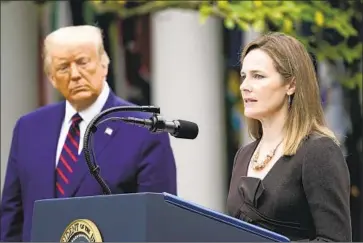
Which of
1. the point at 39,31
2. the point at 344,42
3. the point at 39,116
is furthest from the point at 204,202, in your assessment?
the point at 39,116

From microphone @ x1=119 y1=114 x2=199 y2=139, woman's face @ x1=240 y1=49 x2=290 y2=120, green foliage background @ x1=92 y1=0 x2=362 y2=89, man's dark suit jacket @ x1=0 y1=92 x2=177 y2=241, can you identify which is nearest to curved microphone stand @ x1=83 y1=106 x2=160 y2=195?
microphone @ x1=119 y1=114 x2=199 y2=139

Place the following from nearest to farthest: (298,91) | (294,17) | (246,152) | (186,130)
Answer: (186,130) < (298,91) < (246,152) < (294,17)

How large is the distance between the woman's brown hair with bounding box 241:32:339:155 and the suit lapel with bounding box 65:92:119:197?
129 centimetres

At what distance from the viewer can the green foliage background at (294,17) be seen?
772cm

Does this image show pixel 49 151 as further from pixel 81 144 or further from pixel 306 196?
pixel 306 196

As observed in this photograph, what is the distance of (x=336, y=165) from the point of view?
12.5 feet

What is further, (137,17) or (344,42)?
(137,17)

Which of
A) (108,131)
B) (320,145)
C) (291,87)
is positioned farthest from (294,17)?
(320,145)

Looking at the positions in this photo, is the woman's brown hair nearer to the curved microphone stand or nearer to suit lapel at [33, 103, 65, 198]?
the curved microphone stand

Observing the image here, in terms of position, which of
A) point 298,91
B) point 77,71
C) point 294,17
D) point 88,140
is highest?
point 294,17

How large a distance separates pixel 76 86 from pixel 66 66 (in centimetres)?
11

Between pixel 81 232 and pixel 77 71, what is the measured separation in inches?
74.9

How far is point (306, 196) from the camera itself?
380cm

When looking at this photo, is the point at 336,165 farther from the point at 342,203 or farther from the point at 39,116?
the point at 39,116
